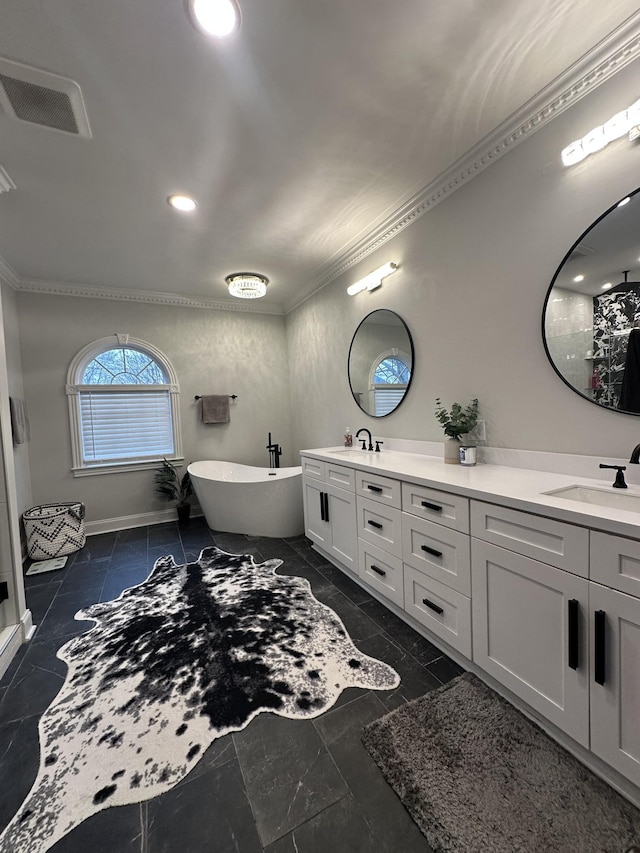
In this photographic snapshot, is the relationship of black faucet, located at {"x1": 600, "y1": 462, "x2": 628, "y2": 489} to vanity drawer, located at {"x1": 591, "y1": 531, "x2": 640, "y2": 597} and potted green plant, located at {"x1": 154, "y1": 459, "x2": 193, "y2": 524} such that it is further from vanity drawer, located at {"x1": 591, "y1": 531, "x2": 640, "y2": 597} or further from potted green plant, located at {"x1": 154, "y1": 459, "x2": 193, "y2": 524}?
potted green plant, located at {"x1": 154, "y1": 459, "x2": 193, "y2": 524}

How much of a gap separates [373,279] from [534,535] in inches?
94.9

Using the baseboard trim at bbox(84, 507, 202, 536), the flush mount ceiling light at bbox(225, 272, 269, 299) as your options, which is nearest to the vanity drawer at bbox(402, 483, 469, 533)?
the flush mount ceiling light at bbox(225, 272, 269, 299)

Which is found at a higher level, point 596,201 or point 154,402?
point 596,201

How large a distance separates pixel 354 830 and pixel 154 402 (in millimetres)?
4160

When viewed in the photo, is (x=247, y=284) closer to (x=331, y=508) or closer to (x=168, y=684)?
(x=331, y=508)

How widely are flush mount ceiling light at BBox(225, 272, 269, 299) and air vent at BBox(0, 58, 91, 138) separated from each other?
6.03 feet

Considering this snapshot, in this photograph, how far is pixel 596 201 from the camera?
61.9 inches

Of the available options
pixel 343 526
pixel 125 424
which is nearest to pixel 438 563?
pixel 343 526

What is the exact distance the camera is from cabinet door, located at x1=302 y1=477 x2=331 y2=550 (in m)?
2.86

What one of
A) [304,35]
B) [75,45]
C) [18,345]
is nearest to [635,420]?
[304,35]

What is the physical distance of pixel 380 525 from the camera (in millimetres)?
2145

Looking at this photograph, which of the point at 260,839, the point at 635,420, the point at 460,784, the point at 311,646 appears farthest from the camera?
the point at 311,646

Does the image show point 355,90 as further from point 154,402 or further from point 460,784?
point 154,402

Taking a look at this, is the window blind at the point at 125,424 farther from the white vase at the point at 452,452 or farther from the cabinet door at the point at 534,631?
the cabinet door at the point at 534,631
